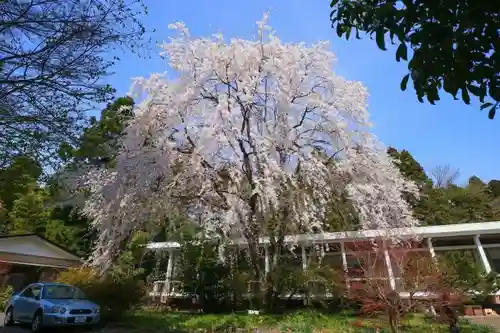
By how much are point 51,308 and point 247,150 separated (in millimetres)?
6775

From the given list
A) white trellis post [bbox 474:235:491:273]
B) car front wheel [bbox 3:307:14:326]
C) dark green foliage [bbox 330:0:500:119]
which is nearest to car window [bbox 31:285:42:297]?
car front wheel [bbox 3:307:14:326]

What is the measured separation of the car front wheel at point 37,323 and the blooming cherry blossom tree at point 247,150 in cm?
273

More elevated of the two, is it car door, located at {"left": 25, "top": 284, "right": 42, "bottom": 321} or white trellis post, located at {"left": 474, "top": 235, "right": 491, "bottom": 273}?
white trellis post, located at {"left": 474, "top": 235, "right": 491, "bottom": 273}

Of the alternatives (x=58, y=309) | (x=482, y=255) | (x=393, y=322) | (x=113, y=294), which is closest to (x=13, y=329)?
(x=58, y=309)

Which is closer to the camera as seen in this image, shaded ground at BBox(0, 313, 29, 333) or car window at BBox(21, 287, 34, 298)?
shaded ground at BBox(0, 313, 29, 333)

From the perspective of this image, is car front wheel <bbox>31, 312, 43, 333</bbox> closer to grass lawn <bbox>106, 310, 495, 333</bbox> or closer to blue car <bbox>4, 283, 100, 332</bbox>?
blue car <bbox>4, 283, 100, 332</bbox>

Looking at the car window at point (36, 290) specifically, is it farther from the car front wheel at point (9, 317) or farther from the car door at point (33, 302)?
the car front wheel at point (9, 317)

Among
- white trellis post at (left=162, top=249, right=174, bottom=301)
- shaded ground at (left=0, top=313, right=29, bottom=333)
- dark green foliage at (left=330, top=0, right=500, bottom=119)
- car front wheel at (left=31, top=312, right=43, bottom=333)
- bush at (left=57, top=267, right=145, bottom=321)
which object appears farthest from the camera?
white trellis post at (left=162, top=249, right=174, bottom=301)

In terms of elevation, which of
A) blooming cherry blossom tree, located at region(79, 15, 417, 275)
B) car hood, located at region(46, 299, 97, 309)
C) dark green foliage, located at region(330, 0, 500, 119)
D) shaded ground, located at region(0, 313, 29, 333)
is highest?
blooming cherry blossom tree, located at region(79, 15, 417, 275)

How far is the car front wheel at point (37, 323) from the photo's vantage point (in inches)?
368

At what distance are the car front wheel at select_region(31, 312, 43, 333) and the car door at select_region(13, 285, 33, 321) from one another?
1.96 feet

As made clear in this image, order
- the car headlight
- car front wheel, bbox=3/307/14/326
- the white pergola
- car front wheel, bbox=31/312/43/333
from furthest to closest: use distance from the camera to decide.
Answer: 1. the white pergola
2. car front wheel, bbox=3/307/14/326
3. car front wheel, bbox=31/312/43/333
4. the car headlight

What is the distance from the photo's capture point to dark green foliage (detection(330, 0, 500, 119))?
7.84ft

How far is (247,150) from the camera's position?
11398mm
